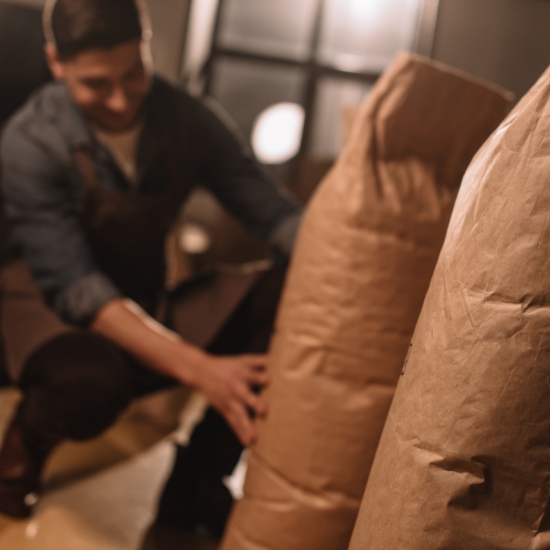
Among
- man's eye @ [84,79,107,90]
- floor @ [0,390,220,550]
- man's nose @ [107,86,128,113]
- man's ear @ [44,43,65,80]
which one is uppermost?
man's ear @ [44,43,65,80]

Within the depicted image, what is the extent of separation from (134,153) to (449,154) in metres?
0.66

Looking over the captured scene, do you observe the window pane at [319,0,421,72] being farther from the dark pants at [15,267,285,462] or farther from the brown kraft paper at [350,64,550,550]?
the brown kraft paper at [350,64,550,550]

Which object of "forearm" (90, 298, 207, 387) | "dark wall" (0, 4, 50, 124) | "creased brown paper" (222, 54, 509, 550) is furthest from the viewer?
"dark wall" (0, 4, 50, 124)

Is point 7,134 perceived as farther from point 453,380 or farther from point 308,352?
point 453,380

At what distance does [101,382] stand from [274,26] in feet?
7.28

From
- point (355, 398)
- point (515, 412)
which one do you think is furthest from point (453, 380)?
point (355, 398)

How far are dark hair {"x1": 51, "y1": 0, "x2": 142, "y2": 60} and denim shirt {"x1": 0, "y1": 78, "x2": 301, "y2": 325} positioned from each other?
0.36 feet

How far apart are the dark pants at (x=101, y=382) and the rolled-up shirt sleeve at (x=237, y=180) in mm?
128

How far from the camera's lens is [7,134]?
97 cm

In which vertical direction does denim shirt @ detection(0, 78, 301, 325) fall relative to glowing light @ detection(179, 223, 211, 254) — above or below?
above

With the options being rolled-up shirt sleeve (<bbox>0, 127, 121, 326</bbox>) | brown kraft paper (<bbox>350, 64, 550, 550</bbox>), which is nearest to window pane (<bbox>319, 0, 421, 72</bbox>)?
rolled-up shirt sleeve (<bbox>0, 127, 121, 326</bbox>)

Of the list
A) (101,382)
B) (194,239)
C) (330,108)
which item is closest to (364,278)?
(101,382)

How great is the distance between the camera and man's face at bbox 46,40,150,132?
2.99 feet

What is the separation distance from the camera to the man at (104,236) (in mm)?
852
